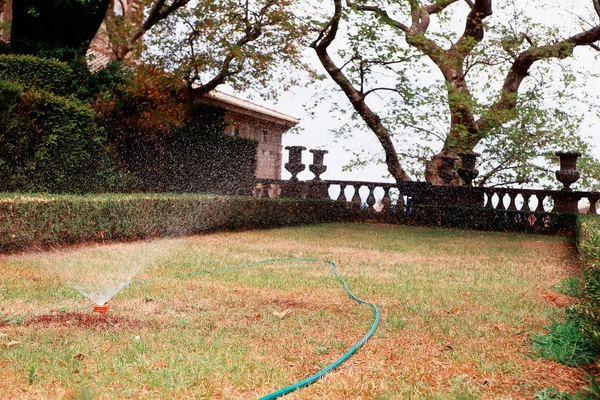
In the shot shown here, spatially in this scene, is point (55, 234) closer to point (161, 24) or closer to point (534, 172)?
point (161, 24)

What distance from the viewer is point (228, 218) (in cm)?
1312

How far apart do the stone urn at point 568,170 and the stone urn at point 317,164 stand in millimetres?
6681

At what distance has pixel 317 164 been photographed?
61.4ft

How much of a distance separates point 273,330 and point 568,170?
14.2 metres

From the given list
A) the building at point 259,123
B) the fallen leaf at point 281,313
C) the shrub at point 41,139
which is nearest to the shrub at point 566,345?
the fallen leaf at point 281,313

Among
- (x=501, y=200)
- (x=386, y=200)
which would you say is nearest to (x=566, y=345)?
(x=501, y=200)

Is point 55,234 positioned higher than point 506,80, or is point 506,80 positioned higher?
point 506,80

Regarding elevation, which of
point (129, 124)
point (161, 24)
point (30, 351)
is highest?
point (161, 24)

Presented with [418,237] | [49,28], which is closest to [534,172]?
[418,237]

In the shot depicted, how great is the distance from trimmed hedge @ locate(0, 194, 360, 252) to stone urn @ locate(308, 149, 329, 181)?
3.01m

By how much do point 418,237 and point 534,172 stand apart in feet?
25.1

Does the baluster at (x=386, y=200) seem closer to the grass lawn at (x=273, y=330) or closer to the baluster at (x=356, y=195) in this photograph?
the baluster at (x=356, y=195)

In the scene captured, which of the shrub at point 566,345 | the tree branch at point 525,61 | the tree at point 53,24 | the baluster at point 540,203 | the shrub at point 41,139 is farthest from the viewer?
the tree branch at point 525,61

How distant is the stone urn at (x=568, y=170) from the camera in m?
16.3
